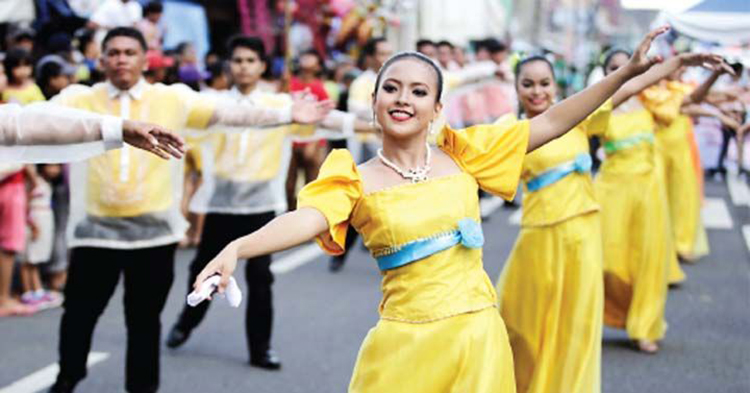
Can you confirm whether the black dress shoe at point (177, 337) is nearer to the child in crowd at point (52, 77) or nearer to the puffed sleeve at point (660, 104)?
the child in crowd at point (52, 77)

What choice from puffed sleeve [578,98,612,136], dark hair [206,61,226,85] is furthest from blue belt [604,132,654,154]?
A: dark hair [206,61,226,85]

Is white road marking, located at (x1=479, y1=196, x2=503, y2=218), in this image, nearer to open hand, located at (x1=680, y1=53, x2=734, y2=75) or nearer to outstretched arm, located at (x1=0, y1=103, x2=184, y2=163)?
open hand, located at (x1=680, y1=53, x2=734, y2=75)

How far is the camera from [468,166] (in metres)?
3.98

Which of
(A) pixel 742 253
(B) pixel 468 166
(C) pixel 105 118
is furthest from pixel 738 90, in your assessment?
(C) pixel 105 118

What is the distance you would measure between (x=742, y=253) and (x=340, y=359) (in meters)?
5.83

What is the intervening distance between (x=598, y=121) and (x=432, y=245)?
2.42m

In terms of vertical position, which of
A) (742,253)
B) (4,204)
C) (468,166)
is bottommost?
(742,253)

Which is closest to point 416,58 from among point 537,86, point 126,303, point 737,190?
point 537,86

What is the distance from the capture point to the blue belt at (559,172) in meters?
5.67

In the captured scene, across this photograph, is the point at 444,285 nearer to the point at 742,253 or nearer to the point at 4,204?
the point at 4,204

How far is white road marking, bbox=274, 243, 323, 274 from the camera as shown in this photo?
999 centimetres

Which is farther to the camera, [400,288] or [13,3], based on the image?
[13,3]

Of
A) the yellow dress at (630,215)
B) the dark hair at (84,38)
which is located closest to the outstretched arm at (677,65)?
the yellow dress at (630,215)

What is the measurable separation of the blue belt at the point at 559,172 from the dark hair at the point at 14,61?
4717 mm
